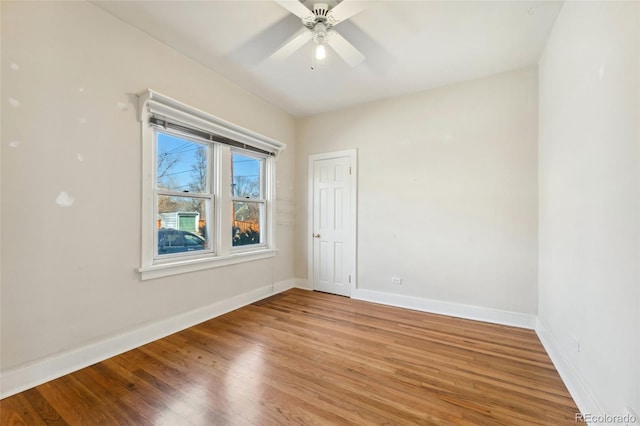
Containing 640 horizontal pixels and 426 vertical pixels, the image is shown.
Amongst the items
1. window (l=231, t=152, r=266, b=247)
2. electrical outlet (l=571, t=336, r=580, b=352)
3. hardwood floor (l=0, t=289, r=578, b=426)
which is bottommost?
hardwood floor (l=0, t=289, r=578, b=426)

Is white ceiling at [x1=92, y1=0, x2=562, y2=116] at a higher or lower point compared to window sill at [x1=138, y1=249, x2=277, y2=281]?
higher

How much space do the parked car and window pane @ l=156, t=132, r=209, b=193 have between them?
18.3 inches

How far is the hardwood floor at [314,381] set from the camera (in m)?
1.57

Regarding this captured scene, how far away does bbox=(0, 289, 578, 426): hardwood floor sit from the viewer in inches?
61.7

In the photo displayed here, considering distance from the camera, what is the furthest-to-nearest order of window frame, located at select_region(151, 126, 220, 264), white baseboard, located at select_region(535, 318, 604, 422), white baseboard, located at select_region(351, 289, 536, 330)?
1. white baseboard, located at select_region(351, 289, 536, 330)
2. window frame, located at select_region(151, 126, 220, 264)
3. white baseboard, located at select_region(535, 318, 604, 422)

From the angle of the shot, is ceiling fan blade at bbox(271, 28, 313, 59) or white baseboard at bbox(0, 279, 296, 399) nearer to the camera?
white baseboard at bbox(0, 279, 296, 399)

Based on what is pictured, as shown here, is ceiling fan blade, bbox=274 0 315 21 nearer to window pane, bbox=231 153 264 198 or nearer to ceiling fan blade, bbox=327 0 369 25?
ceiling fan blade, bbox=327 0 369 25

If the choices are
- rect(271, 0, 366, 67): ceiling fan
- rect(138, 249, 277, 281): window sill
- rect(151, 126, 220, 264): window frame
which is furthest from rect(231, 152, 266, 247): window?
rect(271, 0, 366, 67): ceiling fan

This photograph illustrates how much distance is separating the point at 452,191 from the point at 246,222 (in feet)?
9.09

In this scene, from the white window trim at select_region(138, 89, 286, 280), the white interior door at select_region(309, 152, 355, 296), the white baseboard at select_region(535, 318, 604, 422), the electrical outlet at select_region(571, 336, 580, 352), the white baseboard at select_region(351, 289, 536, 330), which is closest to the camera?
the white baseboard at select_region(535, 318, 604, 422)

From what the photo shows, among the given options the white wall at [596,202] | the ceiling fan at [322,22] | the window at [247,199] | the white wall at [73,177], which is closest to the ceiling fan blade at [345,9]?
the ceiling fan at [322,22]

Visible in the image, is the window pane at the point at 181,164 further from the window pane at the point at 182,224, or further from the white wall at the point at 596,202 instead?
the white wall at the point at 596,202

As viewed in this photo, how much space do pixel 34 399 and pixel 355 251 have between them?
10.8 ft

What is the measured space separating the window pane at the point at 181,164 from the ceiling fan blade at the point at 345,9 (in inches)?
78.0
